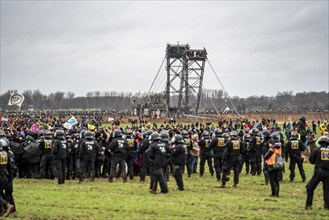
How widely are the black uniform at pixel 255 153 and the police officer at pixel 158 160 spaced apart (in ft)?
24.6

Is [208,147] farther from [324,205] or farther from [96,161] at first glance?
[324,205]

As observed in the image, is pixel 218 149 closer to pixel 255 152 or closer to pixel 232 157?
pixel 232 157

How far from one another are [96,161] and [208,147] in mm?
5089

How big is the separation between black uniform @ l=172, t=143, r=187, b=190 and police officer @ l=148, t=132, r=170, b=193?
79cm

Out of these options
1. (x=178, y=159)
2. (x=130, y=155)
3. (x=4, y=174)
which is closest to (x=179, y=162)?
(x=178, y=159)

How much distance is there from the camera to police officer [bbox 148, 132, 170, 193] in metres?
17.2

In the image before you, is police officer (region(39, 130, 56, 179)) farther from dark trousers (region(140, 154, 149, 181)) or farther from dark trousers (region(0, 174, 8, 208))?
dark trousers (region(0, 174, 8, 208))

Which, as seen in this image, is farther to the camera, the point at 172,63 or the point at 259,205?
the point at 172,63

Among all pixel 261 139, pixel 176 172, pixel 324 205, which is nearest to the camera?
pixel 324 205

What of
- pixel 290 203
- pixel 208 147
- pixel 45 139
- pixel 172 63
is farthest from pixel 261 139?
pixel 172 63

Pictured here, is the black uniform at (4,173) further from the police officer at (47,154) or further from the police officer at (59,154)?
the police officer at (47,154)

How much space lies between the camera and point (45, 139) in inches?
818

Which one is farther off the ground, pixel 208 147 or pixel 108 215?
pixel 208 147

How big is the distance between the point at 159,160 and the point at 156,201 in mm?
2053
